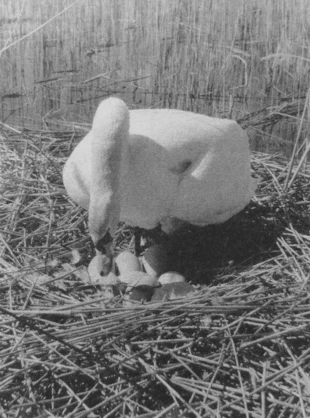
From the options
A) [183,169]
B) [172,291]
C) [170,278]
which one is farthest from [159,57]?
[172,291]

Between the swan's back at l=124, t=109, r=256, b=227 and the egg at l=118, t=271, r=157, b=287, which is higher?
the swan's back at l=124, t=109, r=256, b=227

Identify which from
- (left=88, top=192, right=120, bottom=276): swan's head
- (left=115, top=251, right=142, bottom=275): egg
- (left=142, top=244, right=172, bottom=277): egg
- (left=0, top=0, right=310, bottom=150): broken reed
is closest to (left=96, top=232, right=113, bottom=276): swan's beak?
(left=88, top=192, right=120, bottom=276): swan's head

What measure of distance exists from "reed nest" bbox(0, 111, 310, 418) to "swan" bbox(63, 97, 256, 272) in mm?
269

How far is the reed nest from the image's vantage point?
7.12ft

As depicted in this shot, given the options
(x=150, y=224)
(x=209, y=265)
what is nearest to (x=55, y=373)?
(x=150, y=224)

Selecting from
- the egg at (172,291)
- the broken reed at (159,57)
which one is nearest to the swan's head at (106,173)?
the egg at (172,291)

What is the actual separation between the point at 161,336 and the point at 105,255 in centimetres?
52

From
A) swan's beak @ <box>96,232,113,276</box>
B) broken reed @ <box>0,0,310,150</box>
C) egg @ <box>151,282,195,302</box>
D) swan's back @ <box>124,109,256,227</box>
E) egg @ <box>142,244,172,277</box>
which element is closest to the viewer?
egg @ <box>151,282,195,302</box>

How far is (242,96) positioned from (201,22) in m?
1.10

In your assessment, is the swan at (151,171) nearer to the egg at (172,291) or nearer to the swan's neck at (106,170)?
the swan's neck at (106,170)

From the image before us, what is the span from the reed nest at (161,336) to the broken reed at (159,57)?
2.35m

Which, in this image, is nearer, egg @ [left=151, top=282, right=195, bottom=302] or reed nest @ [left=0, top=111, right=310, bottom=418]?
reed nest @ [left=0, top=111, right=310, bottom=418]

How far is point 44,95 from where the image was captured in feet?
19.5

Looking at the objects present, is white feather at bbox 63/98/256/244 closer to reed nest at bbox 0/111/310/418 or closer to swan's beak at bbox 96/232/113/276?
swan's beak at bbox 96/232/113/276
